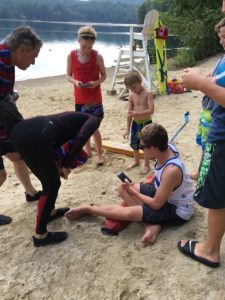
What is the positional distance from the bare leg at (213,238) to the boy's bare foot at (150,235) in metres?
0.27

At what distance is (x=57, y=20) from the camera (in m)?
109

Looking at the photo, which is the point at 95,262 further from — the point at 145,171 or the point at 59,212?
the point at 145,171

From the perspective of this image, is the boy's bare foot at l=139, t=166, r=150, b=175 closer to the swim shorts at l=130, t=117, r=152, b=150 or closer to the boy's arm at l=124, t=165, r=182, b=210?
the swim shorts at l=130, t=117, r=152, b=150

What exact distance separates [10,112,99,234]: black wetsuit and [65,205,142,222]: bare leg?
610 mm

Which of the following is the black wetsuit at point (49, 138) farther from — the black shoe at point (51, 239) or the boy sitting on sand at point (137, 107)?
the boy sitting on sand at point (137, 107)

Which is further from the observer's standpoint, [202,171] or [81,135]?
[81,135]

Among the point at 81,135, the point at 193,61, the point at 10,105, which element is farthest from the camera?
the point at 193,61

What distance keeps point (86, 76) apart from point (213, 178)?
295cm

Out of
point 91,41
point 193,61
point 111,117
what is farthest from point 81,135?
point 193,61

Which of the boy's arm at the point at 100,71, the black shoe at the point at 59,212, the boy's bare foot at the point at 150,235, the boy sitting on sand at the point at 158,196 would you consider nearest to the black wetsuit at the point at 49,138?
the boy sitting on sand at the point at 158,196

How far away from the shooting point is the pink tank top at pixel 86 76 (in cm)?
496

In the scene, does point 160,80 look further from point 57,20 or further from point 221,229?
point 57,20

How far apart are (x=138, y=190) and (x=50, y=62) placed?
1105 inches

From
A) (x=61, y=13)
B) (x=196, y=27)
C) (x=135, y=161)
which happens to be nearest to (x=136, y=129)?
(x=135, y=161)
